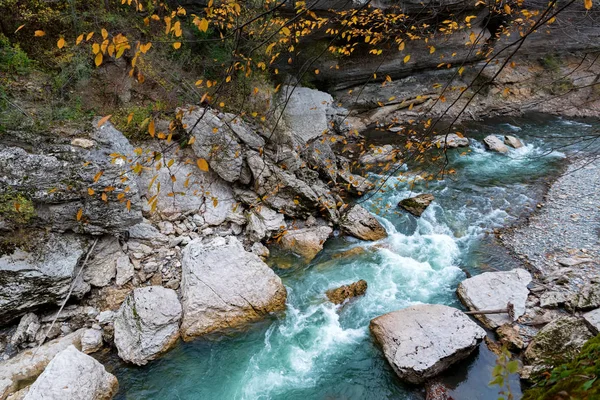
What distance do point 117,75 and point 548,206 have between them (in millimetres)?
12996

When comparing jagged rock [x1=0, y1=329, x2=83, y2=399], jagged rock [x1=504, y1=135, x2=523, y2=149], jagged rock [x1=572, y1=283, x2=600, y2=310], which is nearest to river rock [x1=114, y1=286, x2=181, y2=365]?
jagged rock [x1=0, y1=329, x2=83, y2=399]

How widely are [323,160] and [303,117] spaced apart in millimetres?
2509

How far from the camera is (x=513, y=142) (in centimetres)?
1322

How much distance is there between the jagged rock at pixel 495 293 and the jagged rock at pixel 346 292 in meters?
2.03

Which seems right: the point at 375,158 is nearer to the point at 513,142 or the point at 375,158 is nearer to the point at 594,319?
the point at 513,142

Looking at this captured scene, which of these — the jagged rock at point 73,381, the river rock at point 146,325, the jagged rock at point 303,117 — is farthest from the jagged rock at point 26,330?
the jagged rock at point 303,117

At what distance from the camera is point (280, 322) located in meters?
6.60

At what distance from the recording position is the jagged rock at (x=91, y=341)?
5.92m

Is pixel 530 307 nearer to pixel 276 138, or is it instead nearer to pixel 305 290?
pixel 305 290

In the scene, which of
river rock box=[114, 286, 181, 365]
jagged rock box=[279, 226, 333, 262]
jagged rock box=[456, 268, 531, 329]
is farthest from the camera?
jagged rock box=[279, 226, 333, 262]

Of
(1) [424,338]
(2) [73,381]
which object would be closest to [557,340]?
(1) [424,338]

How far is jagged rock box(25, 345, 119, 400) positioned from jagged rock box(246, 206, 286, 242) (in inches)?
159

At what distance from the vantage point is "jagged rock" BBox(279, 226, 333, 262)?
8.31 metres

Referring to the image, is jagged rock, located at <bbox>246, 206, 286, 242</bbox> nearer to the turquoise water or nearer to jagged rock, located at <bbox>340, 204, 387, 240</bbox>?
the turquoise water
